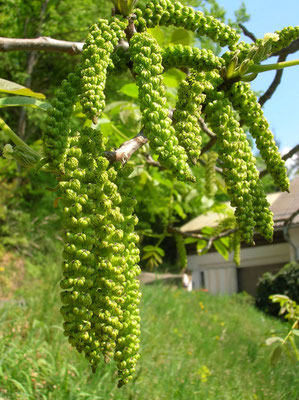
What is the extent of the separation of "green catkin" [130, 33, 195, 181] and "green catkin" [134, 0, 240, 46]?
121mm

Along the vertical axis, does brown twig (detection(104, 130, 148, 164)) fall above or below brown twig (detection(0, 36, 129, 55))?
below

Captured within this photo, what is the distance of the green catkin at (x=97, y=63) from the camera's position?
2.21 ft

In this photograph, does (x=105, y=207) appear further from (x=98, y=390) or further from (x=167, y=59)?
(x=98, y=390)

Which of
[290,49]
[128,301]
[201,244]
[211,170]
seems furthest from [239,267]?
[128,301]

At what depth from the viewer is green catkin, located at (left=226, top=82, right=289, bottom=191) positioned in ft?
2.82

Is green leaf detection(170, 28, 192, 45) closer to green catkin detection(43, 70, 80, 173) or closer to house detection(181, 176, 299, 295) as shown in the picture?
green catkin detection(43, 70, 80, 173)

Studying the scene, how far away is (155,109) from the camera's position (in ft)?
2.28

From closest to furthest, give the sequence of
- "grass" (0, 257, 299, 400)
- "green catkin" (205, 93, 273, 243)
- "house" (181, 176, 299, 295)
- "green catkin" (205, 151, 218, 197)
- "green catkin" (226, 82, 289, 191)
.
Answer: "green catkin" (205, 93, 273, 243), "green catkin" (226, 82, 289, 191), "green catkin" (205, 151, 218, 197), "grass" (0, 257, 299, 400), "house" (181, 176, 299, 295)

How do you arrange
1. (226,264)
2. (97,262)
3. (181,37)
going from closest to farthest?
(97,262), (181,37), (226,264)

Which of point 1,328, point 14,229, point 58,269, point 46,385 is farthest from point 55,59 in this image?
point 46,385

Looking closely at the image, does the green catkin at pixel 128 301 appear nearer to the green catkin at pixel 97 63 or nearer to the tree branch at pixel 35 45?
the green catkin at pixel 97 63

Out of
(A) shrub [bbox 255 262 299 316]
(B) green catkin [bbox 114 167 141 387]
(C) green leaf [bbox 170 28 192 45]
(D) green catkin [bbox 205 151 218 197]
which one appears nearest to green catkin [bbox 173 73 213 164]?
(B) green catkin [bbox 114 167 141 387]

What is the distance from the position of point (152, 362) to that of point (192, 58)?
4.27 meters

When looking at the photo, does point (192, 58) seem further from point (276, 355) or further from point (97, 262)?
point (276, 355)
